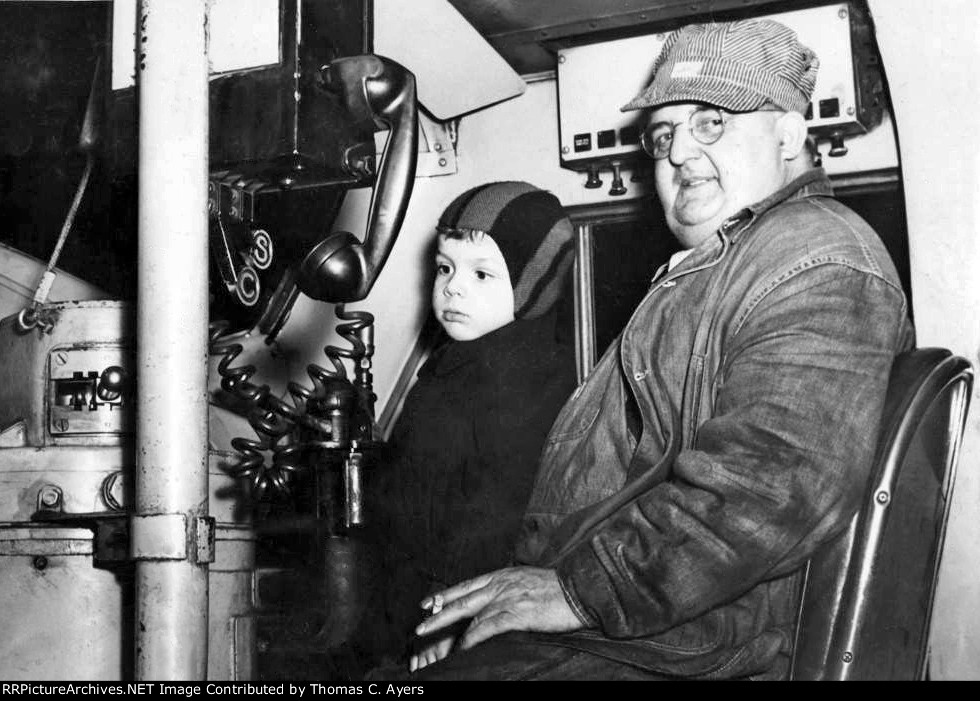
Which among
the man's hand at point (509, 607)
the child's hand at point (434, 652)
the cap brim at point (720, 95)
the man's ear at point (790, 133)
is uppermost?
the cap brim at point (720, 95)

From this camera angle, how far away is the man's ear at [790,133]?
63.0 inches

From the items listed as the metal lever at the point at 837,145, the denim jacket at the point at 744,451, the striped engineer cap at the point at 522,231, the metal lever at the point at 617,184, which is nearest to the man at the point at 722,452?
the denim jacket at the point at 744,451

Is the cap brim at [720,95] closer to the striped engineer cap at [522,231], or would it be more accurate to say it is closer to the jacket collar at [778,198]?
the jacket collar at [778,198]

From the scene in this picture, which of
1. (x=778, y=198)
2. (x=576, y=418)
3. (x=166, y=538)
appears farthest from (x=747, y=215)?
(x=166, y=538)

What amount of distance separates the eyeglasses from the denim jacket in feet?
0.57

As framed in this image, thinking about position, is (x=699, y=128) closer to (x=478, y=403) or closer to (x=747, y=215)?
(x=747, y=215)

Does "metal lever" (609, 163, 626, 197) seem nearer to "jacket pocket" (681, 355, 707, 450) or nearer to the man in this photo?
the man

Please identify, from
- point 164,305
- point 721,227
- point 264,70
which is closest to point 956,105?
point 721,227

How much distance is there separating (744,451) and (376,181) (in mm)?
926

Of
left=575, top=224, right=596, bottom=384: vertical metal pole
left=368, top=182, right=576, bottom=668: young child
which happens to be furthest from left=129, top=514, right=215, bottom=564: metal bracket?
left=575, top=224, right=596, bottom=384: vertical metal pole

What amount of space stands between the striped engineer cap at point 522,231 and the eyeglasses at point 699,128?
58 centimetres

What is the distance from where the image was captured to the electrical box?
2205 mm

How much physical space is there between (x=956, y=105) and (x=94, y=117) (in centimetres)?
176

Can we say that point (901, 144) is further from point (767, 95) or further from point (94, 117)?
point (94, 117)
